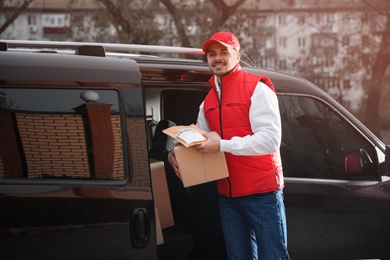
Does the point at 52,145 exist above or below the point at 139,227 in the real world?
above

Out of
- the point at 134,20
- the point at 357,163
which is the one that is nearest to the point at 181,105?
the point at 357,163

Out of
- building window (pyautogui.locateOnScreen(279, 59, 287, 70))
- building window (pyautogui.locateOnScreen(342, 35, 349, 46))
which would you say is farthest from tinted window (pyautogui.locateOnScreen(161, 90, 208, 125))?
building window (pyautogui.locateOnScreen(279, 59, 287, 70))

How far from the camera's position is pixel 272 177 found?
303 centimetres

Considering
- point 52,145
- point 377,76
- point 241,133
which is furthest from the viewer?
point 377,76

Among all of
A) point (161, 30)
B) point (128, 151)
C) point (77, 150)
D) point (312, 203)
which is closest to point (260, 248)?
point (312, 203)

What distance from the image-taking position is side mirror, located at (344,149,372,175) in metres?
3.72

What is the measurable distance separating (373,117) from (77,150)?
21.5 m

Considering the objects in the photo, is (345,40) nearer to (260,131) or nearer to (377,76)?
(377,76)

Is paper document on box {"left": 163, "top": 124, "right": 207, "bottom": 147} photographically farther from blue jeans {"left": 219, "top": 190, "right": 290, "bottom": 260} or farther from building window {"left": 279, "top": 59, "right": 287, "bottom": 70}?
building window {"left": 279, "top": 59, "right": 287, "bottom": 70}

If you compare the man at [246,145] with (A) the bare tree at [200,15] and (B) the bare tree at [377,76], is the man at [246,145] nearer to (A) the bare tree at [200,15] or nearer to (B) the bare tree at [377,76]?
(A) the bare tree at [200,15]

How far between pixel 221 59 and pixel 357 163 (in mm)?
1241

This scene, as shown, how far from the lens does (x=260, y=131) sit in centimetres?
292

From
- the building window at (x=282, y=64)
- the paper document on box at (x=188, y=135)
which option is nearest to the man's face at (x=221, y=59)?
the paper document on box at (x=188, y=135)

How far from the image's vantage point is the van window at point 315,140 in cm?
364
